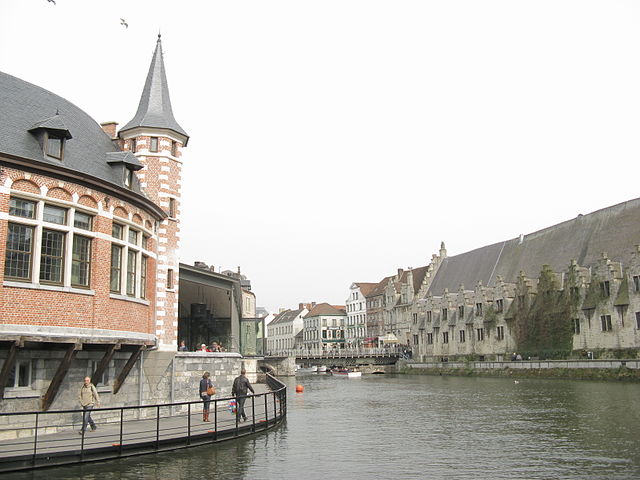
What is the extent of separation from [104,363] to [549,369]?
1667 inches

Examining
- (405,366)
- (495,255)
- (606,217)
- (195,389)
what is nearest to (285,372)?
(405,366)

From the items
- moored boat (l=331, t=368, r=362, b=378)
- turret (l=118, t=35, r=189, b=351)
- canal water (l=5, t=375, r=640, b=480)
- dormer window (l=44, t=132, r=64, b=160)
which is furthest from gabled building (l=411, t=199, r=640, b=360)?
dormer window (l=44, t=132, r=64, b=160)

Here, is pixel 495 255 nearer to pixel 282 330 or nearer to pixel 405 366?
pixel 405 366

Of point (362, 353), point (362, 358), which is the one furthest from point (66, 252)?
point (362, 358)

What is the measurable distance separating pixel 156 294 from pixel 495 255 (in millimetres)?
59473

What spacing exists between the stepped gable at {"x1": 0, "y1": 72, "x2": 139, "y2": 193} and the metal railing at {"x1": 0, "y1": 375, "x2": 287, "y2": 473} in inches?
277

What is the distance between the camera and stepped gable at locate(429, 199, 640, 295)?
5605 centimetres

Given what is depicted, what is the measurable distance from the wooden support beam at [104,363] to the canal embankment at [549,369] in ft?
120

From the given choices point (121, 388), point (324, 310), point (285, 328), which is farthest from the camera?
point (285, 328)

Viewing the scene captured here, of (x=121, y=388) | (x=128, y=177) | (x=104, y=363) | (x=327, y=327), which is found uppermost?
(x=128, y=177)

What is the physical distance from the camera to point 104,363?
18422 mm

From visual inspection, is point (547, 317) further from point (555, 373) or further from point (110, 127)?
point (110, 127)

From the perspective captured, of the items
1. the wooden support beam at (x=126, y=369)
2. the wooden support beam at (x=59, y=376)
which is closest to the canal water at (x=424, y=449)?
the wooden support beam at (x=59, y=376)

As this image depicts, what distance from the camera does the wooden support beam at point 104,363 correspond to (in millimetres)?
18359
